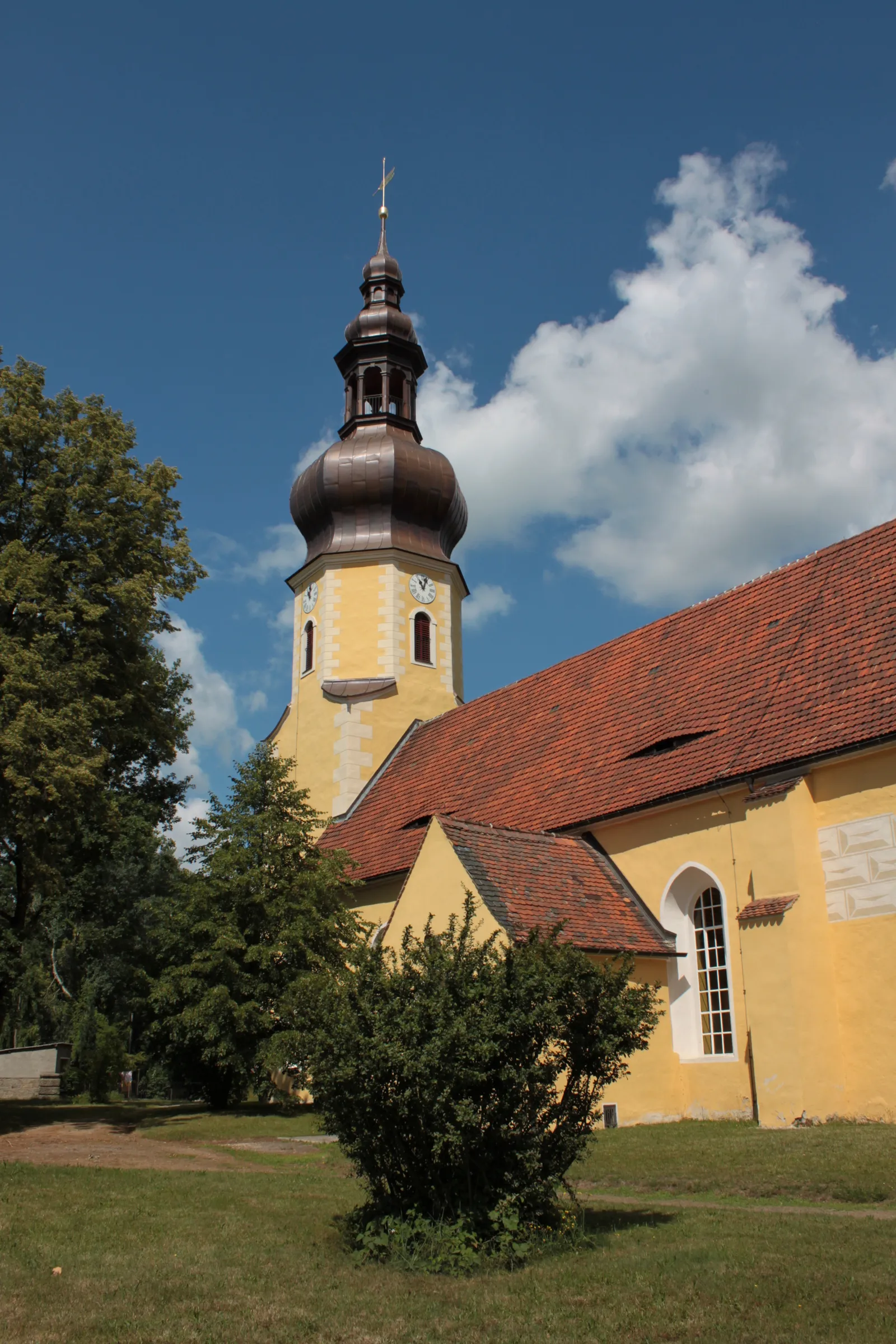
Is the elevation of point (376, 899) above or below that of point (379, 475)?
below

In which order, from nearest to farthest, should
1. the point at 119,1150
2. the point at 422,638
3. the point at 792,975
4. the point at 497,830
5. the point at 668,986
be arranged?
the point at 792,975, the point at 119,1150, the point at 668,986, the point at 497,830, the point at 422,638

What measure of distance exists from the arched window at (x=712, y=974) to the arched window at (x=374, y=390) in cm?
1931

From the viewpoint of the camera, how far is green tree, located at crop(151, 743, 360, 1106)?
715 inches

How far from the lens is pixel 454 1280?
6.53m

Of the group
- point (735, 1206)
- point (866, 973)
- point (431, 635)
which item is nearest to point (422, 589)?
point (431, 635)

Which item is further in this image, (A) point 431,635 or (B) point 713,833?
(A) point 431,635

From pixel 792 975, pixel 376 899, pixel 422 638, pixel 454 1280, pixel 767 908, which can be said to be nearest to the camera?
pixel 454 1280

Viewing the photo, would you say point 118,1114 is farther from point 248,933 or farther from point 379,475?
point 379,475

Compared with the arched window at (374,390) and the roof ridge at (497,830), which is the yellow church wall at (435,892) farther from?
the arched window at (374,390)

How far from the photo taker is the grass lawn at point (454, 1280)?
215 inches

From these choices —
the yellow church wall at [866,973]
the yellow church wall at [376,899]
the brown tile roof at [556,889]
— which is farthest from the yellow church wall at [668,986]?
the yellow church wall at [376,899]

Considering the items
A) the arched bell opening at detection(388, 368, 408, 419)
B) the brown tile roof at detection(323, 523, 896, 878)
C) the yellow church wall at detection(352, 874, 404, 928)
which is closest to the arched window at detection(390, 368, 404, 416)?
the arched bell opening at detection(388, 368, 408, 419)

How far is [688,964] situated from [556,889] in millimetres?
2333

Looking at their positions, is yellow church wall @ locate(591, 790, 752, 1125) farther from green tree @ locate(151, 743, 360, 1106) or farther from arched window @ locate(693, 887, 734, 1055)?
green tree @ locate(151, 743, 360, 1106)
